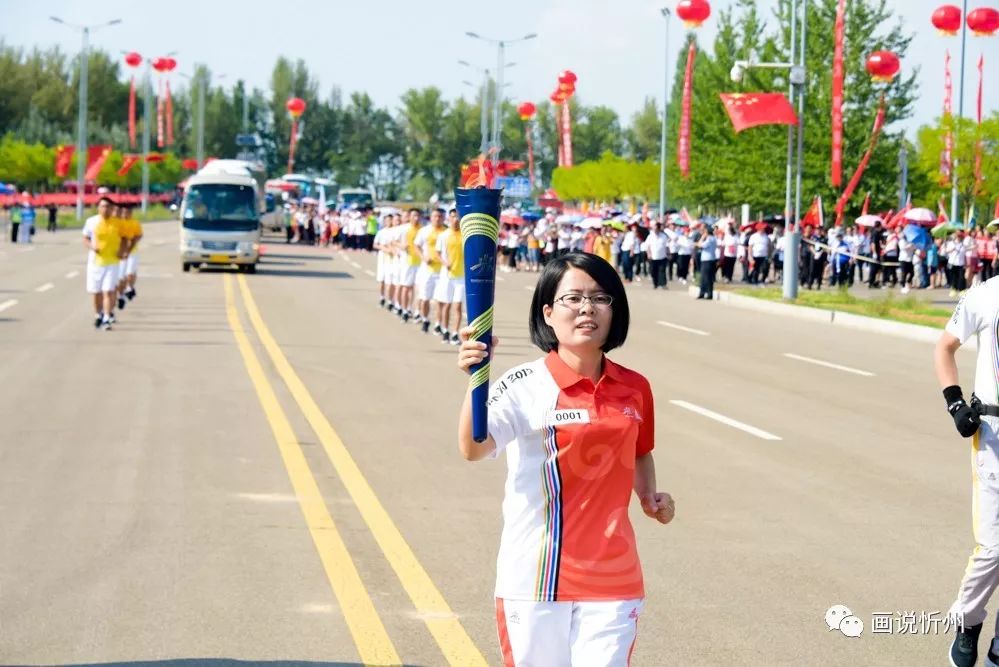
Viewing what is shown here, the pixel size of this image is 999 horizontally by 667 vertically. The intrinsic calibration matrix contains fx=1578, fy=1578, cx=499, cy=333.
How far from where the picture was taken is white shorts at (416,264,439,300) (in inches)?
A: 894

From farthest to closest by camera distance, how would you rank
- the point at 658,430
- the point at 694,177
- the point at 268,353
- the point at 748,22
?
1. the point at 694,177
2. the point at 748,22
3. the point at 268,353
4. the point at 658,430

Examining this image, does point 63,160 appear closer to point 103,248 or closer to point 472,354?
point 103,248

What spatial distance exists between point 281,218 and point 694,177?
861 inches

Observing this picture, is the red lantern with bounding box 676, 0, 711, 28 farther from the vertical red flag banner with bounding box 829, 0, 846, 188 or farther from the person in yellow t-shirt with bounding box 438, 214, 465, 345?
the person in yellow t-shirt with bounding box 438, 214, 465, 345

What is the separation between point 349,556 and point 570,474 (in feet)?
12.7

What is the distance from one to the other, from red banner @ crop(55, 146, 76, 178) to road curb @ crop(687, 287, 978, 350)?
71837 millimetres

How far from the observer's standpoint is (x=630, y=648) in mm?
4227

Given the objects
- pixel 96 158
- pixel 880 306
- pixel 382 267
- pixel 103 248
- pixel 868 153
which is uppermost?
pixel 96 158

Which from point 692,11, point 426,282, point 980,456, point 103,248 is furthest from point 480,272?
point 692,11

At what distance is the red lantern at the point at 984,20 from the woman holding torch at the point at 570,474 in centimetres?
3164

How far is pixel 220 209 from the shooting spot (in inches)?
1545

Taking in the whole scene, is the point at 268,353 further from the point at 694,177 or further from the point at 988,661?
the point at 694,177

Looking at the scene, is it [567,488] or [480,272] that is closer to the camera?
[480,272]

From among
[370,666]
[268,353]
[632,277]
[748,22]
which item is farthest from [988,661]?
[748,22]
